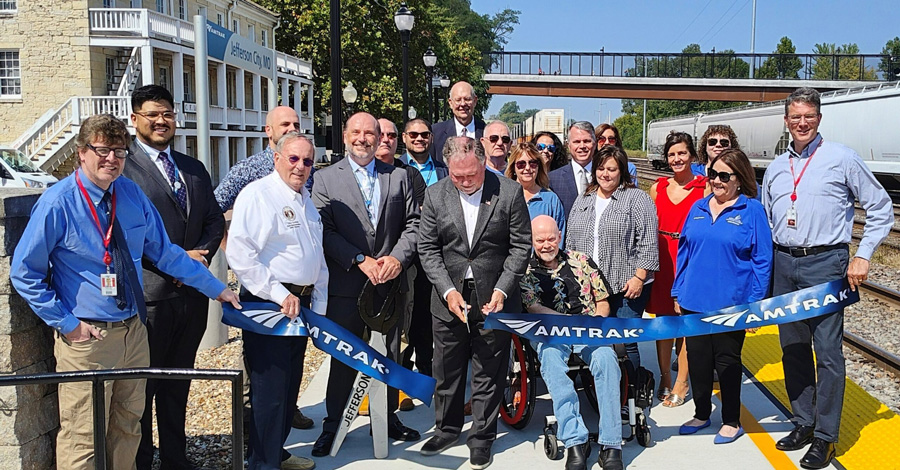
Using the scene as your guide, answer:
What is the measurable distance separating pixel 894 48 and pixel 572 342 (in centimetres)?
13151

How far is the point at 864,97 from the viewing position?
1098 inches

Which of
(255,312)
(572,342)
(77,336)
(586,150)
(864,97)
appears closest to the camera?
(77,336)

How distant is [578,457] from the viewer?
16.5 ft

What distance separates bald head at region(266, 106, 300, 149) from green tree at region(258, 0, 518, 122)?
35.9 m

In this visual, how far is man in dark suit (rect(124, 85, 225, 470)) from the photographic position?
4703 mm

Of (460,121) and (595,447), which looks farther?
(460,121)

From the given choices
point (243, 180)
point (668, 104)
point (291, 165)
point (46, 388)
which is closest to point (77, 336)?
point (46, 388)

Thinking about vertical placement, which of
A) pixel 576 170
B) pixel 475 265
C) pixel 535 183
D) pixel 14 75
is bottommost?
pixel 475 265

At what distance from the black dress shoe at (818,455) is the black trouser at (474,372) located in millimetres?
2016

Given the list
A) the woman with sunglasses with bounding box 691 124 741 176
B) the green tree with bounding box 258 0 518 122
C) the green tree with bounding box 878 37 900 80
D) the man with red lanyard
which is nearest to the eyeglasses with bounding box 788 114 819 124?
the man with red lanyard

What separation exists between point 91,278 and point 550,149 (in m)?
4.65

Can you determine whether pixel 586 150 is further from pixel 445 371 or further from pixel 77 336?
pixel 77 336

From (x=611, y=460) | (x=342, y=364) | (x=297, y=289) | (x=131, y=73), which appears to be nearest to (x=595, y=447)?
(x=611, y=460)

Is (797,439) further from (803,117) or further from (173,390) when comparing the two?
(173,390)
